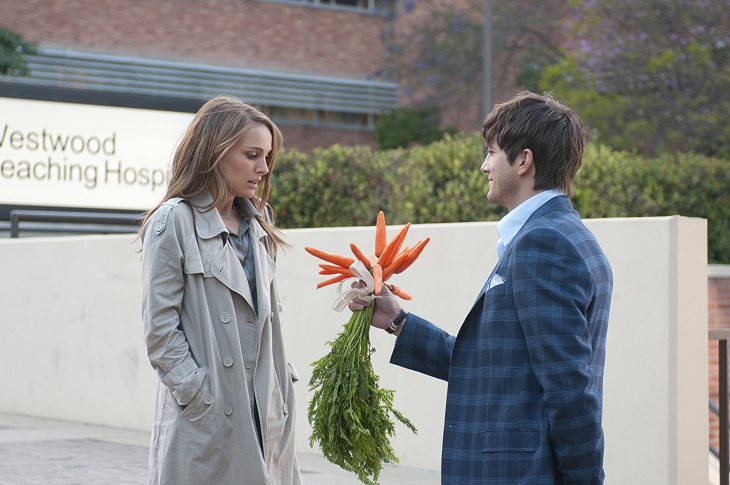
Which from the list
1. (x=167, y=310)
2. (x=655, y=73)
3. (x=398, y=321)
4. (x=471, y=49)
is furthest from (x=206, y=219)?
(x=471, y=49)

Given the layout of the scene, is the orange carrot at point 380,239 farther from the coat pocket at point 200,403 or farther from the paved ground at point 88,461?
Result: the paved ground at point 88,461

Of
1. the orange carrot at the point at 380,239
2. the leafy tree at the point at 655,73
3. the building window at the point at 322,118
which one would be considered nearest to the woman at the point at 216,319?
the orange carrot at the point at 380,239

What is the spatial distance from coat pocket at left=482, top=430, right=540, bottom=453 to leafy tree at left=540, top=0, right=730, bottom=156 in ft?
54.1

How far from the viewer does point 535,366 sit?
290 centimetres

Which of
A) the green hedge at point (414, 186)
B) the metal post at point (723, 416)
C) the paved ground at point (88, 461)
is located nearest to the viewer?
the metal post at point (723, 416)

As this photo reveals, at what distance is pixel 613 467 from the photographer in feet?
21.3

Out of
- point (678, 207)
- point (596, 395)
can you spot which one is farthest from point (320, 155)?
point (596, 395)

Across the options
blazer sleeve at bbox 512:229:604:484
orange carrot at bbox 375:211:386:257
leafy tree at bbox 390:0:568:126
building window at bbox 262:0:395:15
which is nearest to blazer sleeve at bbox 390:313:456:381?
orange carrot at bbox 375:211:386:257

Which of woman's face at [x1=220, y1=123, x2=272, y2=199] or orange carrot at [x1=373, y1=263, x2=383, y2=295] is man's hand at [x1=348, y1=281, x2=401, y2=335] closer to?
orange carrot at [x1=373, y1=263, x2=383, y2=295]

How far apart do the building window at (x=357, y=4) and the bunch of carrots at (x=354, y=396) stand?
3120cm

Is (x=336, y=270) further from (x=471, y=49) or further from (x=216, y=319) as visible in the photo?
(x=471, y=49)

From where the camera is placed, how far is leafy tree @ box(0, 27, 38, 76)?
2622cm

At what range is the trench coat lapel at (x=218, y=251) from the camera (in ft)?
12.0

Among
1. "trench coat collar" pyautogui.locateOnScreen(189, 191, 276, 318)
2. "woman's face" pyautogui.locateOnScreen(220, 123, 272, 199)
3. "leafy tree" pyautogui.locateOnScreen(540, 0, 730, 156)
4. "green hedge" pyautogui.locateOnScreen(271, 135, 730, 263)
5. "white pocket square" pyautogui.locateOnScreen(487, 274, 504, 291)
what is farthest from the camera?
"leafy tree" pyautogui.locateOnScreen(540, 0, 730, 156)
